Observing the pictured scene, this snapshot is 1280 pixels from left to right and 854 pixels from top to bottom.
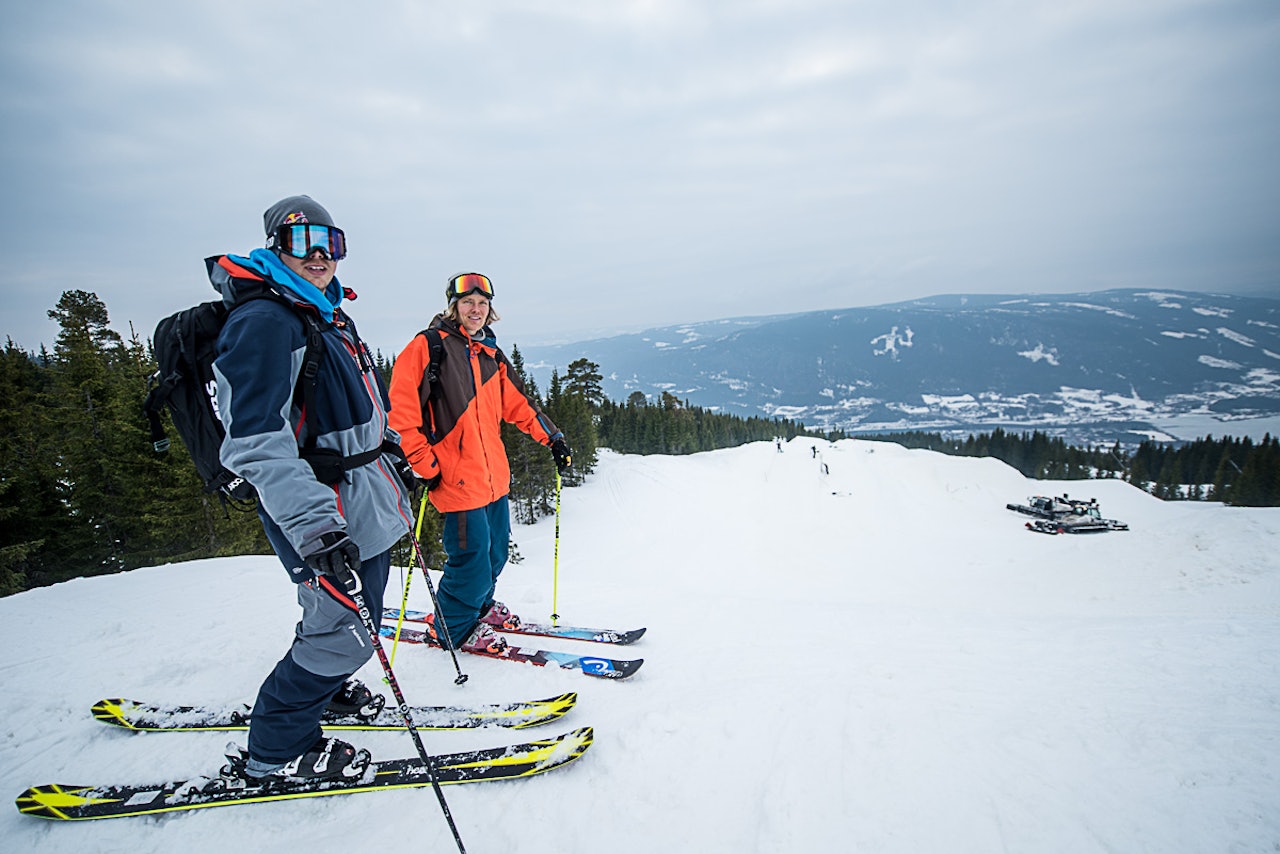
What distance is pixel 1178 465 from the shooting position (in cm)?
6538

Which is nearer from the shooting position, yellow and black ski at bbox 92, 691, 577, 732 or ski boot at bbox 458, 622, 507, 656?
yellow and black ski at bbox 92, 691, 577, 732

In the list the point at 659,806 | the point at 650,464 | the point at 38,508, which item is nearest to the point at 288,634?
the point at 659,806

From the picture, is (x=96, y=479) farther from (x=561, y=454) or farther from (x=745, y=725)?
(x=745, y=725)

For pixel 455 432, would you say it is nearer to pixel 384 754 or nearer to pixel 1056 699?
pixel 384 754

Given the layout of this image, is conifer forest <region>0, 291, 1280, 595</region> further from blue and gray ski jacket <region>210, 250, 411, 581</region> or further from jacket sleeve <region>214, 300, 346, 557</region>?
jacket sleeve <region>214, 300, 346, 557</region>

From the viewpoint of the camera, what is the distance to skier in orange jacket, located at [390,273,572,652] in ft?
13.9

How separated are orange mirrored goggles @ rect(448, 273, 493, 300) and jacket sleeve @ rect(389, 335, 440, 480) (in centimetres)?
58

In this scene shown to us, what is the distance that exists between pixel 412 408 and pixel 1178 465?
308 feet

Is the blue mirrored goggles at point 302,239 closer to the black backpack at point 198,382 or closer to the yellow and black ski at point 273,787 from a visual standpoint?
the black backpack at point 198,382

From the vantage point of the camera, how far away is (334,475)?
9.57 feet

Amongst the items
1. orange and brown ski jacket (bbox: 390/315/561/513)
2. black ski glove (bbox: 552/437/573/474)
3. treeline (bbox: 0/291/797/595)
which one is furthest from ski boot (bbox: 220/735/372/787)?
treeline (bbox: 0/291/797/595)

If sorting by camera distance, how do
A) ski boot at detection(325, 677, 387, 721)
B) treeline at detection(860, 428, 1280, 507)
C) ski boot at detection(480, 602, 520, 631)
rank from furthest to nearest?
treeline at detection(860, 428, 1280, 507) → ski boot at detection(480, 602, 520, 631) → ski boot at detection(325, 677, 387, 721)

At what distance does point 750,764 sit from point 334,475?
3.02 meters

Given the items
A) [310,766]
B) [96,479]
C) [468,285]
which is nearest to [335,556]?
[310,766]
